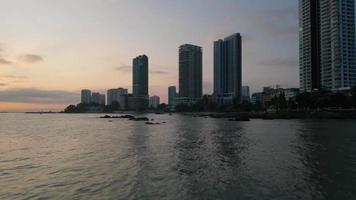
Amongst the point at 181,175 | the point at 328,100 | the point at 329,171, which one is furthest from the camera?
the point at 328,100

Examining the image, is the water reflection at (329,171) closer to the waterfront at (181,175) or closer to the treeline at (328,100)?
the waterfront at (181,175)

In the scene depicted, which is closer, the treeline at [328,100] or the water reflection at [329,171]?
the water reflection at [329,171]

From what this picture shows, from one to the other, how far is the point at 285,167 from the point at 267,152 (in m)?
10.5

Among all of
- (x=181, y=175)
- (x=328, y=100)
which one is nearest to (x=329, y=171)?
(x=181, y=175)

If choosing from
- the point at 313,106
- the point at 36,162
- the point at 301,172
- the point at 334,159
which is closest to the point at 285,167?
the point at 301,172

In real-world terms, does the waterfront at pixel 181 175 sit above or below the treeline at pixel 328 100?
below

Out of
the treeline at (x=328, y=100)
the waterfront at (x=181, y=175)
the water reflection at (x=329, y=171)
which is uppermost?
the treeline at (x=328, y=100)

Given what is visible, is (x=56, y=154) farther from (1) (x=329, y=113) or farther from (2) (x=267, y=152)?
(1) (x=329, y=113)

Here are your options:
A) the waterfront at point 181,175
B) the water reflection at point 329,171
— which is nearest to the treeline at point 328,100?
→ the water reflection at point 329,171

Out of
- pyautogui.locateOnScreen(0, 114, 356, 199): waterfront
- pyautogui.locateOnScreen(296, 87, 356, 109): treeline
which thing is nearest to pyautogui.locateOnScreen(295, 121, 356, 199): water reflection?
pyautogui.locateOnScreen(0, 114, 356, 199): waterfront

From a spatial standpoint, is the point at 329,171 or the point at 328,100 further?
the point at 328,100

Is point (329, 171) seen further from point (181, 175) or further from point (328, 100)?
point (328, 100)

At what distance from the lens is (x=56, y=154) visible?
40406 mm

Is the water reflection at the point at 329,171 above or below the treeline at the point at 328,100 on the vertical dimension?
below
